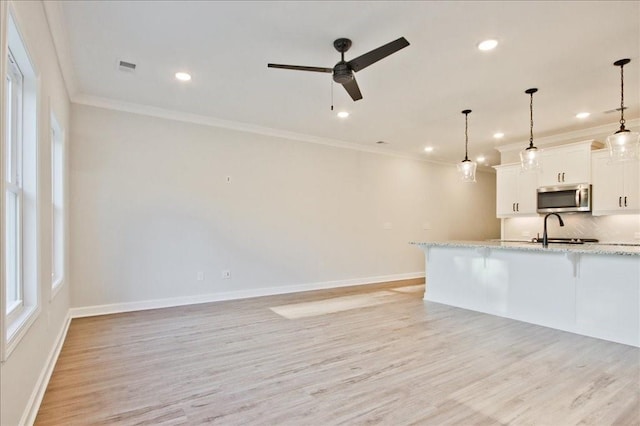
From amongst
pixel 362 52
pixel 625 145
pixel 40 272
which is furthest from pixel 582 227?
pixel 40 272

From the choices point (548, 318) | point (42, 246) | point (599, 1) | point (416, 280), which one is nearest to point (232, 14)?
point (42, 246)

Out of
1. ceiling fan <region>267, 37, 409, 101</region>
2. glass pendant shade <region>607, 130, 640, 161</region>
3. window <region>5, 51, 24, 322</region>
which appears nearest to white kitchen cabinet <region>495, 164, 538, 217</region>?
glass pendant shade <region>607, 130, 640, 161</region>

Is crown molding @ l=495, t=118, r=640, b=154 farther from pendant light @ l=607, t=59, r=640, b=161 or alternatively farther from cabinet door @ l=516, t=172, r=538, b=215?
pendant light @ l=607, t=59, r=640, b=161

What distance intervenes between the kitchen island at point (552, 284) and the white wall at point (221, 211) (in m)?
2.08

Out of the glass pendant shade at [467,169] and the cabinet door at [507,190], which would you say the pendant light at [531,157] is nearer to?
the glass pendant shade at [467,169]

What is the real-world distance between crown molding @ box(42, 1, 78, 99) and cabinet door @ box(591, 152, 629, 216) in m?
6.89

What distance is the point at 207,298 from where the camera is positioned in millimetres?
5281

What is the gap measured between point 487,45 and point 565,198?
12.6ft

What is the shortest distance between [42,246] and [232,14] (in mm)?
2223

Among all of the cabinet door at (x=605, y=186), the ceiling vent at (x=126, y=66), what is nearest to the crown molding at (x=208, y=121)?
the ceiling vent at (x=126, y=66)

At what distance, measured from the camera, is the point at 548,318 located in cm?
406

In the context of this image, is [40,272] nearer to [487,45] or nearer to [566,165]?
[487,45]

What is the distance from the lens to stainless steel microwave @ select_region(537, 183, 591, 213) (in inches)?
218

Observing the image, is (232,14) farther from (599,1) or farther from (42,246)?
(599,1)
